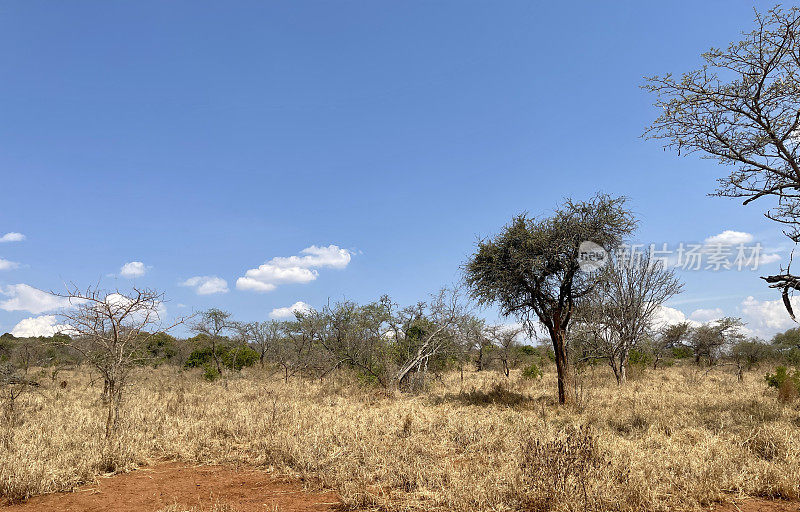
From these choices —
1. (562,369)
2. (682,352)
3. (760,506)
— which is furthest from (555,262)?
(682,352)

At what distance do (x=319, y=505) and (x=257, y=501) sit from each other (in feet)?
3.00

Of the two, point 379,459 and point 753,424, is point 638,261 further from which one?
point 379,459

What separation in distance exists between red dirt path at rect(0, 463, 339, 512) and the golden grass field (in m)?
0.33

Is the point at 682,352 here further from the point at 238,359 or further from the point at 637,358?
the point at 238,359

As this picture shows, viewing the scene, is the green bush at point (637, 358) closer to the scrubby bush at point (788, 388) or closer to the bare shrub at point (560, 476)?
the scrubby bush at point (788, 388)

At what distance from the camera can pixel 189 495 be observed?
6410 mm

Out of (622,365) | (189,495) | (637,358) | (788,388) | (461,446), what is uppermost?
(637,358)

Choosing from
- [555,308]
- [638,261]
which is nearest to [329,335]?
[555,308]

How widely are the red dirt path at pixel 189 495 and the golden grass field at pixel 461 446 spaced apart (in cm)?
33

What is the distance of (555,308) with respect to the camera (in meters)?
14.1

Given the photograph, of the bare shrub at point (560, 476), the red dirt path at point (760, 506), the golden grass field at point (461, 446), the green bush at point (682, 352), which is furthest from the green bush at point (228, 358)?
the green bush at point (682, 352)

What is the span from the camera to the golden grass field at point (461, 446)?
220 inches

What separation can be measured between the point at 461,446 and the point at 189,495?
4484 mm

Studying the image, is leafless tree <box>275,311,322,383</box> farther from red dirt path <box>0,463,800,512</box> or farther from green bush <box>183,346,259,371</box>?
red dirt path <box>0,463,800,512</box>
